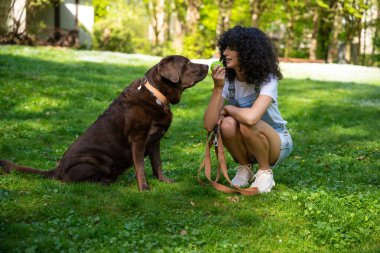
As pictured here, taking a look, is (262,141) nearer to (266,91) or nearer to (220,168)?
(266,91)

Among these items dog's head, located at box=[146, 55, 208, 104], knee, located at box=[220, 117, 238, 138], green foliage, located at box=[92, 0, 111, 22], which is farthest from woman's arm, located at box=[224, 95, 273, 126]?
green foliage, located at box=[92, 0, 111, 22]

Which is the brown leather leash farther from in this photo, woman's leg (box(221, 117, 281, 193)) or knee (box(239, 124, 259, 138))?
knee (box(239, 124, 259, 138))

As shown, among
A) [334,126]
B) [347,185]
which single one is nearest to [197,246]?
[347,185]

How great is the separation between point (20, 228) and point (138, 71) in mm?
15612

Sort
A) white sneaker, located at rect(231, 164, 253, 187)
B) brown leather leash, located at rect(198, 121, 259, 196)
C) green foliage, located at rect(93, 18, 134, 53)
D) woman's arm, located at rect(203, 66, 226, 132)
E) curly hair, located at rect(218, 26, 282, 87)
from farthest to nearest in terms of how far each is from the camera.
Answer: green foliage, located at rect(93, 18, 134, 53) < white sneaker, located at rect(231, 164, 253, 187) < woman's arm, located at rect(203, 66, 226, 132) < brown leather leash, located at rect(198, 121, 259, 196) < curly hair, located at rect(218, 26, 282, 87)

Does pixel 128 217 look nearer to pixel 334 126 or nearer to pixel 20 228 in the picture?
pixel 20 228

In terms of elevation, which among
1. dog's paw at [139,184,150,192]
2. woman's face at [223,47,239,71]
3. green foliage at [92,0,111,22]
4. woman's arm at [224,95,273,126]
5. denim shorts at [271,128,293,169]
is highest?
green foliage at [92,0,111,22]

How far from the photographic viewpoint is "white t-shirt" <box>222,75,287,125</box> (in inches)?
233

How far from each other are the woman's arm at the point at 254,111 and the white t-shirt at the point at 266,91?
0.28 ft

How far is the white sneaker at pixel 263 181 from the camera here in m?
6.07

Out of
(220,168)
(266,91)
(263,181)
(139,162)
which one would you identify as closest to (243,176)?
(220,168)

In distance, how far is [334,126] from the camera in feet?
39.4

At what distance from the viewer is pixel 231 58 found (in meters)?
6.03

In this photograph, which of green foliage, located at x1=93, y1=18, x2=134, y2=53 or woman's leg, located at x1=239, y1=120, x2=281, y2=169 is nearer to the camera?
woman's leg, located at x1=239, y1=120, x2=281, y2=169
